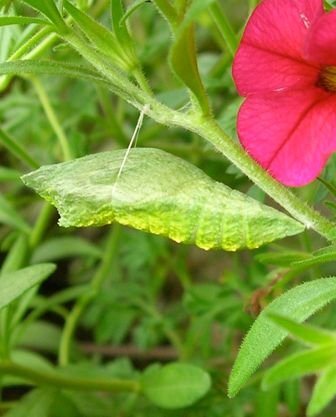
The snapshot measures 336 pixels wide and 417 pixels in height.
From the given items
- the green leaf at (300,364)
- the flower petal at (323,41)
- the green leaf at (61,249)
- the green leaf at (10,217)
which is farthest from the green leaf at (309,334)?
the green leaf at (61,249)

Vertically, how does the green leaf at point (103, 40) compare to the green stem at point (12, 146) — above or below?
above

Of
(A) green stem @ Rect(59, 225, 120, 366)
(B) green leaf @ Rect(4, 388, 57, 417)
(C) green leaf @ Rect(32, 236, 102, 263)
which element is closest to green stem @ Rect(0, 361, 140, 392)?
(B) green leaf @ Rect(4, 388, 57, 417)

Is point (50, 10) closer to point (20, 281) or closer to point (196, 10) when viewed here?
point (196, 10)

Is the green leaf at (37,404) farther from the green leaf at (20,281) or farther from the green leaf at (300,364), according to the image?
the green leaf at (300,364)

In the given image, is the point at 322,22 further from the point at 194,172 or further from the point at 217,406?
the point at 217,406

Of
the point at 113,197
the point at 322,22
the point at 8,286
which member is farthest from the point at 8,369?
the point at 322,22

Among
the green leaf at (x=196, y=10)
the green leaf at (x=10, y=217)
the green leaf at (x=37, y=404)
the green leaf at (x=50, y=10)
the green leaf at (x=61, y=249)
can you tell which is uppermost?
the green leaf at (x=196, y=10)

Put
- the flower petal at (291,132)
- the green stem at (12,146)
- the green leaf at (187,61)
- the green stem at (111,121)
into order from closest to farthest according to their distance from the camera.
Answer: the green leaf at (187,61) < the flower petal at (291,132) < the green stem at (12,146) < the green stem at (111,121)

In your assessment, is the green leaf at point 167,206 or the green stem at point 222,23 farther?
the green stem at point 222,23
